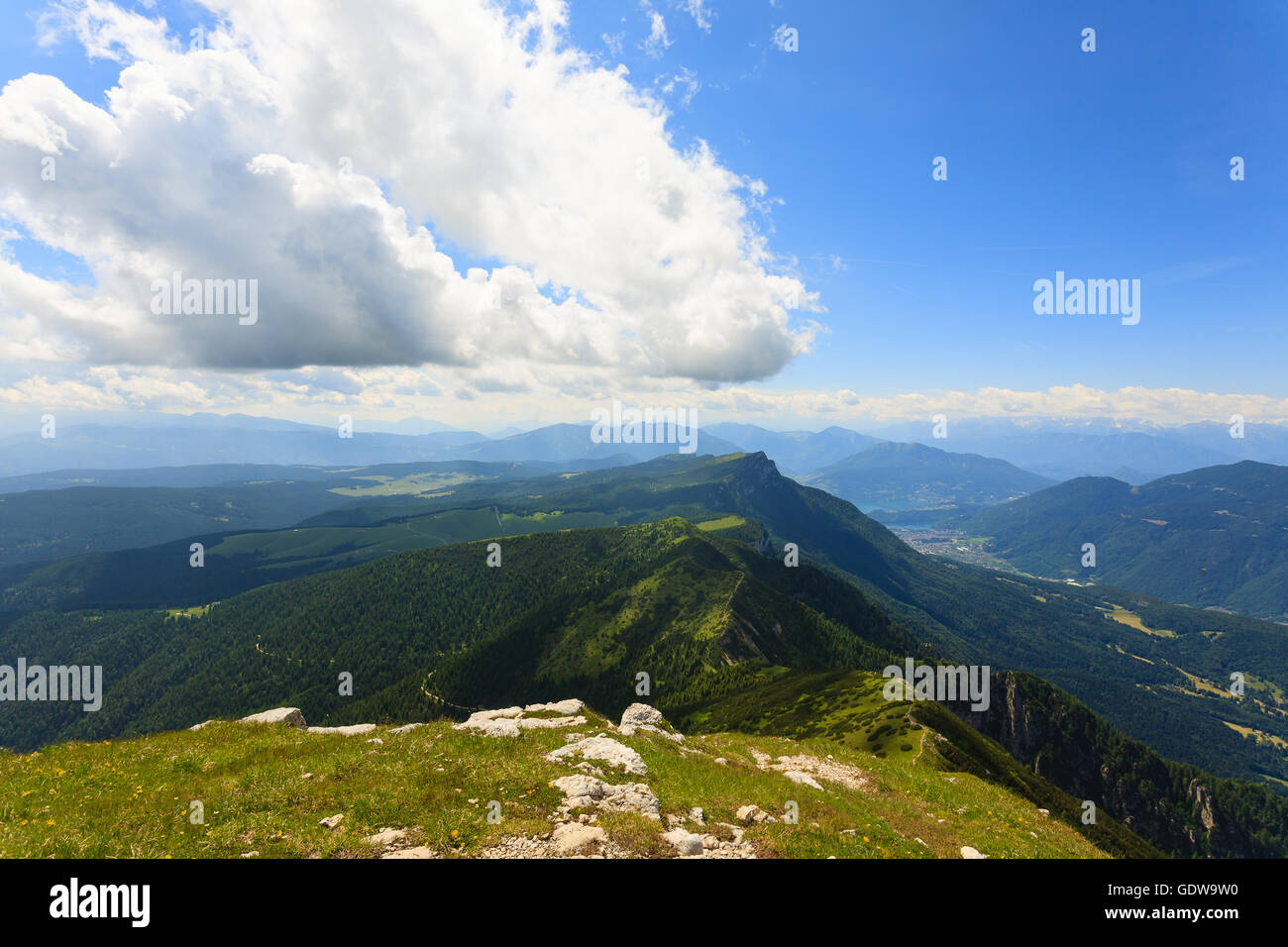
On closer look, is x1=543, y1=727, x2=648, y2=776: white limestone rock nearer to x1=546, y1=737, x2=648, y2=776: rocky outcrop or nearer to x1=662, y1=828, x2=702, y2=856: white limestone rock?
x1=546, y1=737, x2=648, y2=776: rocky outcrop

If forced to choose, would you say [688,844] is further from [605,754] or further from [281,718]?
[281,718]

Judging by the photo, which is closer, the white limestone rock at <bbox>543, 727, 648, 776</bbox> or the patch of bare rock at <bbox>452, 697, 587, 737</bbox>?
the white limestone rock at <bbox>543, 727, 648, 776</bbox>

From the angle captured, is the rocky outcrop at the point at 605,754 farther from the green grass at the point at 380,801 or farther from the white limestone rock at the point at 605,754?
the green grass at the point at 380,801

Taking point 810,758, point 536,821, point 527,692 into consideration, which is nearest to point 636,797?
point 536,821

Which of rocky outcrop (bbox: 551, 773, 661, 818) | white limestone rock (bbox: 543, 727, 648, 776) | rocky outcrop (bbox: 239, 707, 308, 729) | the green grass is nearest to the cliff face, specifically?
the green grass

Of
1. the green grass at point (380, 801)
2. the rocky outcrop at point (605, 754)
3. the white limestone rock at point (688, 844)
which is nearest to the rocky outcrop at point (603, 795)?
the green grass at point (380, 801)

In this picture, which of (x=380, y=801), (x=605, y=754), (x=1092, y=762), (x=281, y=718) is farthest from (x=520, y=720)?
(x=1092, y=762)

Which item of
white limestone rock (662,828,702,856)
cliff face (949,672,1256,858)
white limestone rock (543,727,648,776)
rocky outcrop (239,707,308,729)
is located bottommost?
cliff face (949,672,1256,858)
